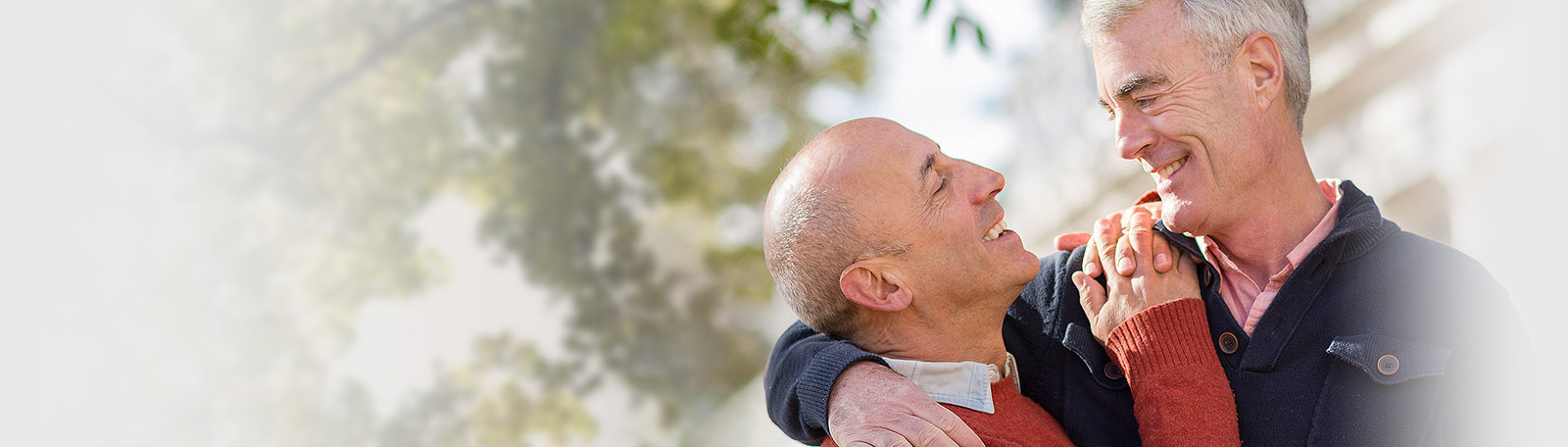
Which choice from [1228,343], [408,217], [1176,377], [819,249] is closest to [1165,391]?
[1176,377]

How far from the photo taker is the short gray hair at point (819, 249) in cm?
161

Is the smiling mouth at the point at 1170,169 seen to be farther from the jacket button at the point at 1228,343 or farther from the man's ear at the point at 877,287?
the man's ear at the point at 877,287

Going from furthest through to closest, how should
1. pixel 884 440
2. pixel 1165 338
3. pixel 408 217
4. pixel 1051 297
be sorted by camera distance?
pixel 408 217
pixel 1051 297
pixel 1165 338
pixel 884 440

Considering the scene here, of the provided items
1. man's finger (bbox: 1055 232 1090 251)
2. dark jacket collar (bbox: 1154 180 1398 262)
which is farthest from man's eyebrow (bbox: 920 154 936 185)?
dark jacket collar (bbox: 1154 180 1398 262)

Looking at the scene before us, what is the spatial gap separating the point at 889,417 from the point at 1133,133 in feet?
1.79

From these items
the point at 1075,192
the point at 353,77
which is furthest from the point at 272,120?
the point at 1075,192

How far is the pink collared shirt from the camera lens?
161cm

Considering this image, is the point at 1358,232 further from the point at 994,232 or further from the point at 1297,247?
the point at 994,232

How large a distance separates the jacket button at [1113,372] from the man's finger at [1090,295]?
0.22ft

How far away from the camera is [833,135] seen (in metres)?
1.67

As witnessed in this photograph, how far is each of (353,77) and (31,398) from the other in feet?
8.56

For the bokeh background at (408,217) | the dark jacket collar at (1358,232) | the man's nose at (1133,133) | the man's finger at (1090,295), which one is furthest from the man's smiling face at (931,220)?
the bokeh background at (408,217)

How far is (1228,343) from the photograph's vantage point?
1.57m

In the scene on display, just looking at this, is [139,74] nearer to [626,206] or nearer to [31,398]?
[31,398]
